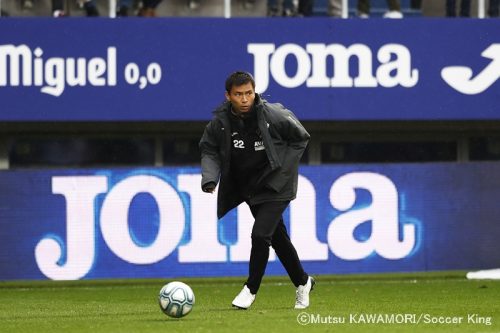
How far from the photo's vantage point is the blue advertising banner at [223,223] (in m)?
17.0

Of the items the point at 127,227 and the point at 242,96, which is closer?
the point at 242,96

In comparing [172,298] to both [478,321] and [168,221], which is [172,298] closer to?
[478,321]

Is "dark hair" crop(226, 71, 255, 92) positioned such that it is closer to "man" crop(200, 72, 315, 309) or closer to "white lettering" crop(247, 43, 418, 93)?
"man" crop(200, 72, 315, 309)

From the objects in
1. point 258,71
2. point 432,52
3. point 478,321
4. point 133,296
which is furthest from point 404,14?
point 478,321

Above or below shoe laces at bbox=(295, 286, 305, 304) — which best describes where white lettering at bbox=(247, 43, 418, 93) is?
above

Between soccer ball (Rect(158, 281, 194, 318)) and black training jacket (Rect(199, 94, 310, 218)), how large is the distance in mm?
967

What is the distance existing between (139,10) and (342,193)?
364cm

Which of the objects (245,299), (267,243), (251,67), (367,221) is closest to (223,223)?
(367,221)

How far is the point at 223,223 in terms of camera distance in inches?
675

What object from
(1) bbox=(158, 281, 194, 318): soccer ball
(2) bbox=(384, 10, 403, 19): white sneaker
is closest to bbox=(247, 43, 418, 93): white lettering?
(2) bbox=(384, 10, 403, 19): white sneaker

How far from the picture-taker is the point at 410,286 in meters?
15.4

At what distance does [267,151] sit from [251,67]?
22.4 feet

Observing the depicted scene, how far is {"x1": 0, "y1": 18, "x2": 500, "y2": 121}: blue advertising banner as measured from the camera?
1712cm

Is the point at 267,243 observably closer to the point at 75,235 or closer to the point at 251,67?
the point at 75,235
